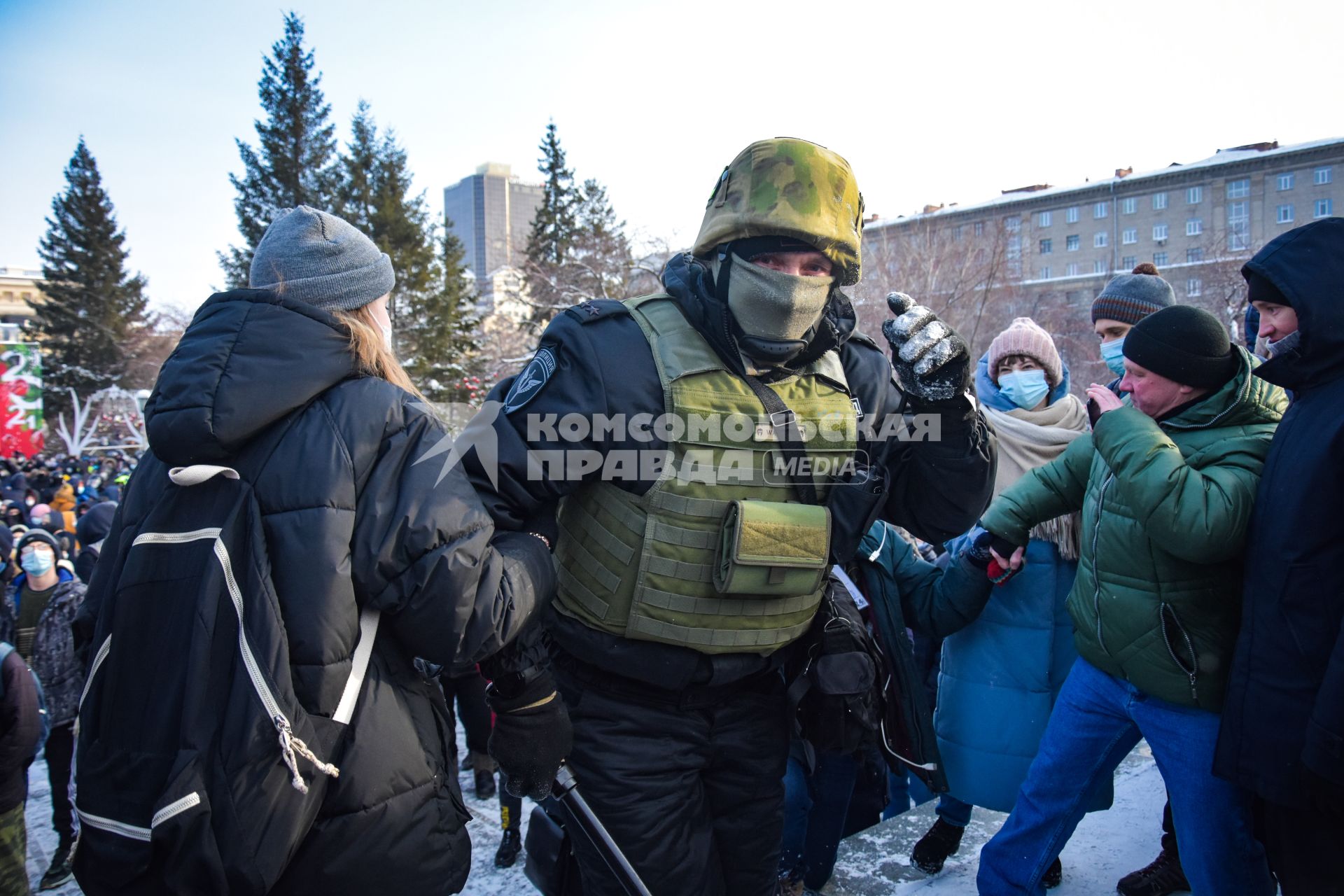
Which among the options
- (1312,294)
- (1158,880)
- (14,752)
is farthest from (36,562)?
(1312,294)

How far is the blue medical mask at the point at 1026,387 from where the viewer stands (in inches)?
143

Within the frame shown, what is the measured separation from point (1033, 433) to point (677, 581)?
7.31ft

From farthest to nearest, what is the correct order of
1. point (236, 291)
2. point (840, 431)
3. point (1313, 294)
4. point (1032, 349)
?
point (1032, 349)
point (840, 431)
point (1313, 294)
point (236, 291)

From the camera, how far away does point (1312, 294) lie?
2.04 meters

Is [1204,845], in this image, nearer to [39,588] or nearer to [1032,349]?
[1032,349]

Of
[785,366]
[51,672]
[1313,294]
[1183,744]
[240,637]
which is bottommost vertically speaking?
[51,672]

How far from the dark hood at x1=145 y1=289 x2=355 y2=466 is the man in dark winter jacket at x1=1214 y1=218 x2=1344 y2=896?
7.49 ft

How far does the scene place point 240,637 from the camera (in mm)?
1402

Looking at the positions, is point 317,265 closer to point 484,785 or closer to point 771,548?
point 771,548

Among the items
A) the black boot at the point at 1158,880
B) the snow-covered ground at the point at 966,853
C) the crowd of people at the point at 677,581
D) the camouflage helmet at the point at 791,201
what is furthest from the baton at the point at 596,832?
the black boot at the point at 1158,880

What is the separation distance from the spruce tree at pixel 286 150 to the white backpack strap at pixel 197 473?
28.9m

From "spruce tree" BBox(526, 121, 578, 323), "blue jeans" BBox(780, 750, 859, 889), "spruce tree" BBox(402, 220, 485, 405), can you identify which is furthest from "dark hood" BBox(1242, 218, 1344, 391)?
"spruce tree" BBox(526, 121, 578, 323)

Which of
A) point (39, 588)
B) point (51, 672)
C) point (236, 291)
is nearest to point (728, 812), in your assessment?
point (236, 291)

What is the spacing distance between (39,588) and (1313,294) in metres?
6.47
